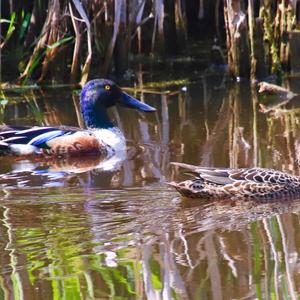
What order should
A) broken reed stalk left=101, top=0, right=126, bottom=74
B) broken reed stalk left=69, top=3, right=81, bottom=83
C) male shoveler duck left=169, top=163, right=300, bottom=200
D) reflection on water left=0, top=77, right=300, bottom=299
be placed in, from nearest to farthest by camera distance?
reflection on water left=0, top=77, right=300, bottom=299
male shoveler duck left=169, top=163, right=300, bottom=200
broken reed stalk left=69, top=3, right=81, bottom=83
broken reed stalk left=101, top=0, right=126, bottom=74

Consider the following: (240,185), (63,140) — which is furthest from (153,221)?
(63,140)

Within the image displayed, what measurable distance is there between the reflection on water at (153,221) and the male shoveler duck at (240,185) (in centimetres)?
8

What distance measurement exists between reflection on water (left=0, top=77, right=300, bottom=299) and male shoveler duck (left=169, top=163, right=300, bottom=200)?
77 mm

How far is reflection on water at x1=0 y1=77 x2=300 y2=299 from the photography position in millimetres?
4863

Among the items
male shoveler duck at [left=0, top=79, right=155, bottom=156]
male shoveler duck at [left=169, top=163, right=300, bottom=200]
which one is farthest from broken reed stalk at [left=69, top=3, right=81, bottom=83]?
male shoveler duck at [left=169, top=163, right=300, bottom=200]

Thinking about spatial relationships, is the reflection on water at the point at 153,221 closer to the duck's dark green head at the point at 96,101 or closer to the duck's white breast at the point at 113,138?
the duck's white breast at the point at 113,138

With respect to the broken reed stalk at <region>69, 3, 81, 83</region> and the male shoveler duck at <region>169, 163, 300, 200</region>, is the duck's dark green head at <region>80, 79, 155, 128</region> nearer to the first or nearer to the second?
the broken reed stalk at <region>69, 3, 81, 83</region>

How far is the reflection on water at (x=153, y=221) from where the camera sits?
486 cm

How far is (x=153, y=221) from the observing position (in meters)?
5.98

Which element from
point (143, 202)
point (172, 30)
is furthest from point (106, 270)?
point (172, 30)

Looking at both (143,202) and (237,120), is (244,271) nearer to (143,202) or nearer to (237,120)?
(143,202)

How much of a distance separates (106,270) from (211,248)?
642 millimetres

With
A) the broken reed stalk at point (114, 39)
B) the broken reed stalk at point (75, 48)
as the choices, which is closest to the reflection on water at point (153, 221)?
the broken reed stalk at point (75, 48)

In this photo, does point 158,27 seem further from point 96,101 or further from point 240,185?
point 240,185
